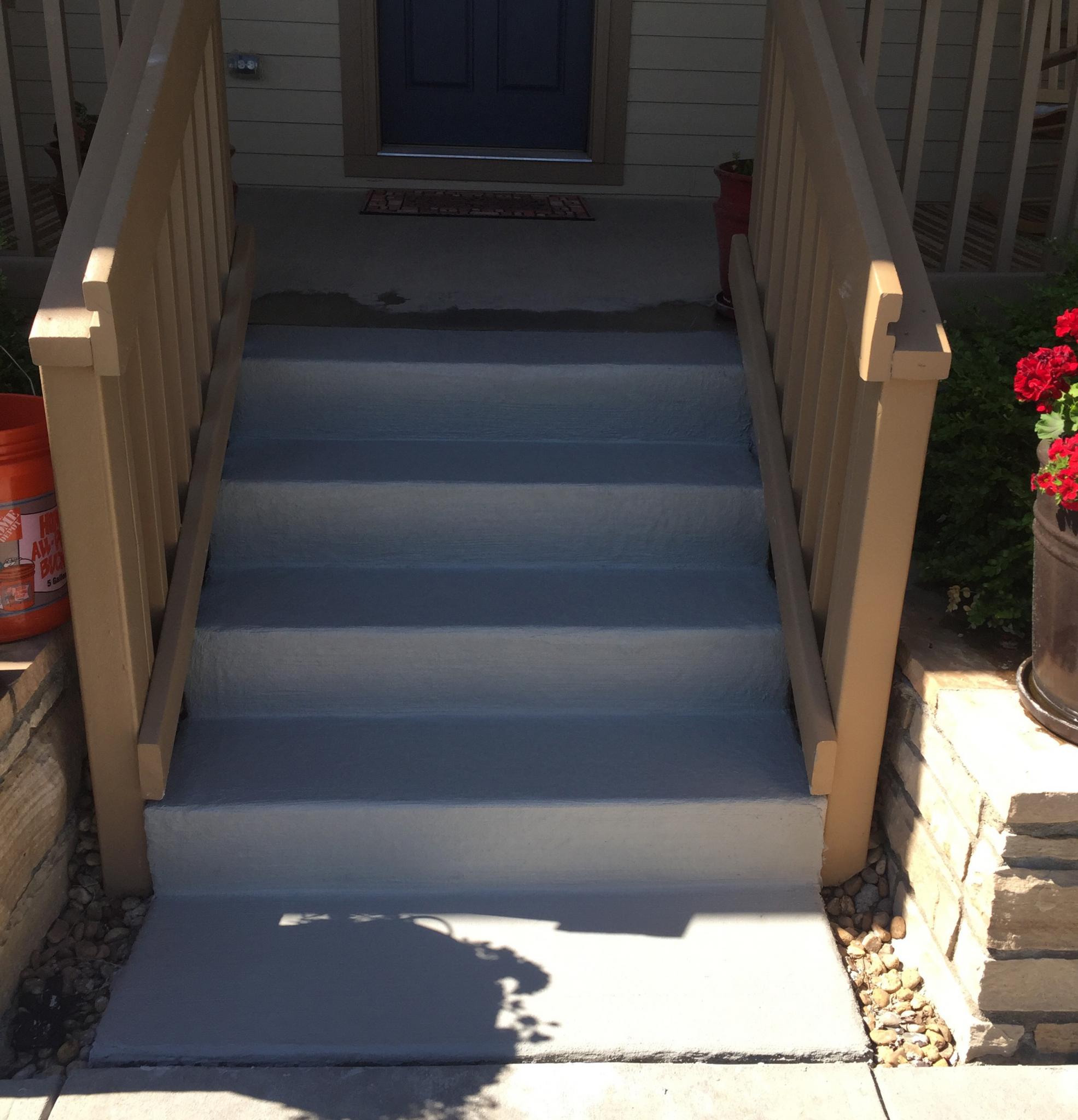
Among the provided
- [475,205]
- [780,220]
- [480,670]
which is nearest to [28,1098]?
[480,670]

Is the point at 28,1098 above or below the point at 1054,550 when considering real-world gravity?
below

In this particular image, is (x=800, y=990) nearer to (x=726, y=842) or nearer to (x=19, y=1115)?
(x=726, y=842)

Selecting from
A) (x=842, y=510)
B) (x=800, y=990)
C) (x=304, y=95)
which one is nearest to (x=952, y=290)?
(x=842, y=510)


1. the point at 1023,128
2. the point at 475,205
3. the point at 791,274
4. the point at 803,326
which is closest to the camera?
the point at 803,326

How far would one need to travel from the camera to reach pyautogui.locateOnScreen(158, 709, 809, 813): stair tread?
2.36 metres

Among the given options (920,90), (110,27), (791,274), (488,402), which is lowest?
(488,402)

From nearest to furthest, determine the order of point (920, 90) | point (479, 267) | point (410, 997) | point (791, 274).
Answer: point (410, 997), point (791, 274), point (920, 90), point (479, 267)

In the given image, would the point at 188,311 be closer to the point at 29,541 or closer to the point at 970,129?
the point at 29,541

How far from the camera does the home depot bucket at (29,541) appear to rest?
2166 millimetres

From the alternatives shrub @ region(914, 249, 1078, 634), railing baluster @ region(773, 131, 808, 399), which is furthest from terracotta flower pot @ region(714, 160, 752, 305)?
shrub @ region(914, 249, 1078, 634)

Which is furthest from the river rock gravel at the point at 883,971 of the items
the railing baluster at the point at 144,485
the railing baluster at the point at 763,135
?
the railing baluster at the point at 763,135

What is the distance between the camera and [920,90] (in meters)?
3.16

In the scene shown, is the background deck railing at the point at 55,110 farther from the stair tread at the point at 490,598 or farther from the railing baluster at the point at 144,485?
the stair tread at the point at 490,598

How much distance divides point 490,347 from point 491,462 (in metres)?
0.41
